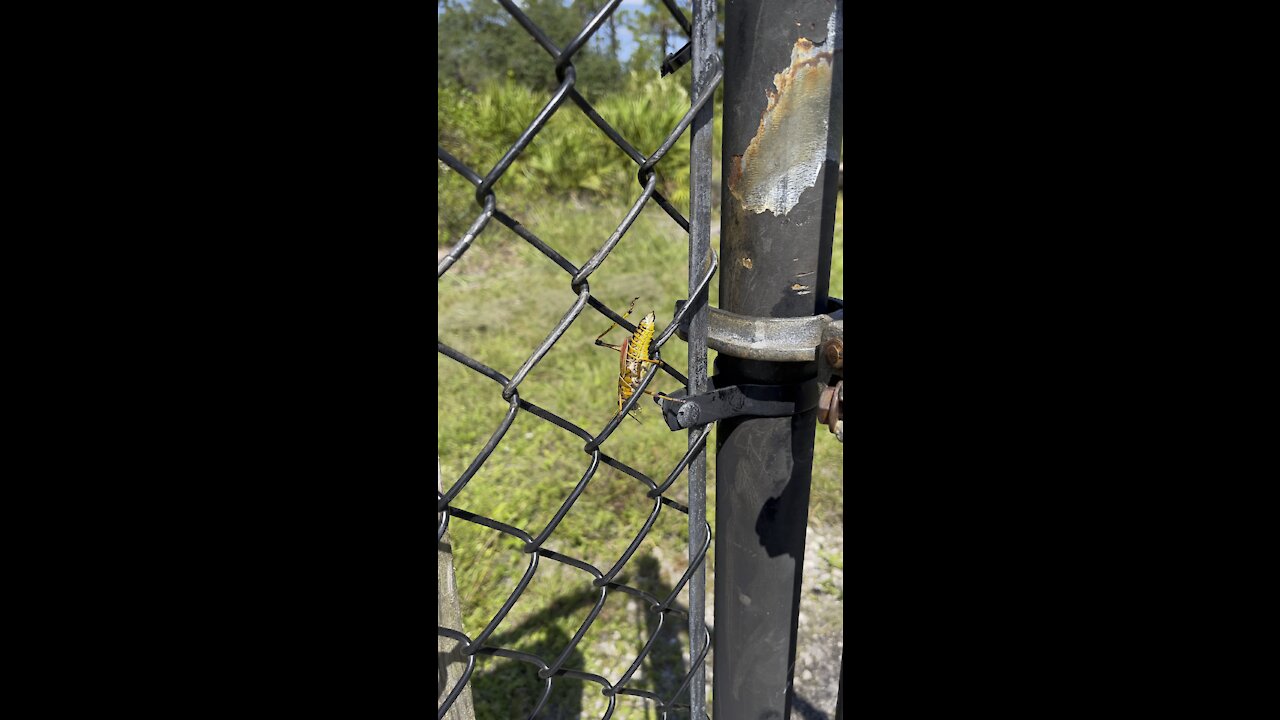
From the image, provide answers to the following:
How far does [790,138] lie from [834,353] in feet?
0.63

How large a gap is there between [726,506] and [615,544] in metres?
1.71

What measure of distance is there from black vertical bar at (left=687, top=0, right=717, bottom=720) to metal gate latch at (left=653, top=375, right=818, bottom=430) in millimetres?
37

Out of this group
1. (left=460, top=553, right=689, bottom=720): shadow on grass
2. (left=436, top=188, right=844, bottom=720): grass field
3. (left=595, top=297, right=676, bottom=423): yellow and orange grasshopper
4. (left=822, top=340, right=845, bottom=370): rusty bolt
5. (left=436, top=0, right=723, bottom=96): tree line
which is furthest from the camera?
(left=436, top=0, right=723, bottom=96): tree line

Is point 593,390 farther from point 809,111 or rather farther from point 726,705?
point 809,111

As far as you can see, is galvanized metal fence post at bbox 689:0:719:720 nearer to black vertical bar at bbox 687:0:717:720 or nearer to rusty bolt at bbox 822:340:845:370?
black vertical bar at bbox 687:0:717:720

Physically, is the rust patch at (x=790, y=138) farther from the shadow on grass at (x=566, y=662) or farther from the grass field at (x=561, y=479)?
the shadow on grass at (x=566, y=662)

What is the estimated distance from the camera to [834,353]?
0.76 metres

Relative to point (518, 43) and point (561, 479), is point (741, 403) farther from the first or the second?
point (518, 43)

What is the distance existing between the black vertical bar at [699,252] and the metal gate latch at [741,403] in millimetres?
37

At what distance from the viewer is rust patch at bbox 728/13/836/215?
0.71 m

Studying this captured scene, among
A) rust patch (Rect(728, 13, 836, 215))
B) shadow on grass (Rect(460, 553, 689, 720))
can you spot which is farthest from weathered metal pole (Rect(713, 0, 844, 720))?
shadow on grass (Rect(460, 553, 689, 720))

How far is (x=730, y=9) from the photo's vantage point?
0.73m

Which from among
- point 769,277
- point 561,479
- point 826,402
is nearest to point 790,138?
point 769,277
